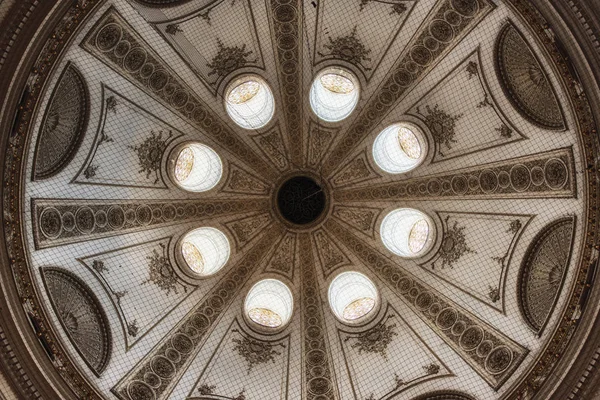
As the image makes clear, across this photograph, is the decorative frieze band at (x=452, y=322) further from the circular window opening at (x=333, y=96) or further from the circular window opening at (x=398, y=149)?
the circular window opening at (x=333, y=96)

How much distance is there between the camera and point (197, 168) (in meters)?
15.4

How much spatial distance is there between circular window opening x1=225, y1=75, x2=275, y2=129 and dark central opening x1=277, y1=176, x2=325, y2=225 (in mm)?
1886

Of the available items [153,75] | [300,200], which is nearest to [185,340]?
[300,200]

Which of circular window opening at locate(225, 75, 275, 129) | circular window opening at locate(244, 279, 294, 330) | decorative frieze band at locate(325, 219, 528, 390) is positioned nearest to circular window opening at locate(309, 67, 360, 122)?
circular window opening at locate(225, 75, 275, 129)

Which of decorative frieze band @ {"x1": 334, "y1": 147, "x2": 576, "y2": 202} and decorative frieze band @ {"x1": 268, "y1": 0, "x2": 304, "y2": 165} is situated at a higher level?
decorative frieze band @ {"x1": 268, "y1": 0, "x2": 304, "y2": 165}

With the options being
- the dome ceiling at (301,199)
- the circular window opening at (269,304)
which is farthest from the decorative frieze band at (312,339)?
the circular window opening at (269,304)

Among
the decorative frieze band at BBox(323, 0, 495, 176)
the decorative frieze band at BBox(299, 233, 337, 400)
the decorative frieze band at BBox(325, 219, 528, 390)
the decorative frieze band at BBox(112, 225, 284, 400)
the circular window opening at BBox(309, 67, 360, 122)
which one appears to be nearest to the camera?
the decorative frieze band at BBox(323, 0, 495, 176)

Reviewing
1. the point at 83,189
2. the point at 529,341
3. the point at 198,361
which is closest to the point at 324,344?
the point at 198,361

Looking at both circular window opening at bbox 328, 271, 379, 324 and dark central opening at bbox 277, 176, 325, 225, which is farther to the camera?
dark central opening at bbox 277, 176, 325, 225

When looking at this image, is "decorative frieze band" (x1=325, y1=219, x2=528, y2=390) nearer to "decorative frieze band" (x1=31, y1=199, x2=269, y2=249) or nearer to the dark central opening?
the dark central opening

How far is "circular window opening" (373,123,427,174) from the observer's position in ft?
48.7

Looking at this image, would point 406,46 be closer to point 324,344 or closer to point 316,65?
point 316,65

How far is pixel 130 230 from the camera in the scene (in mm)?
13953

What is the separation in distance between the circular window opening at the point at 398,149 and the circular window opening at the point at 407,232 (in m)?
1.17
